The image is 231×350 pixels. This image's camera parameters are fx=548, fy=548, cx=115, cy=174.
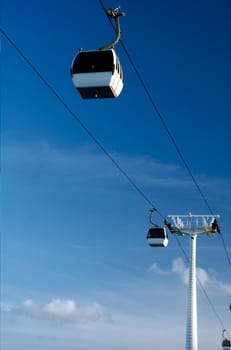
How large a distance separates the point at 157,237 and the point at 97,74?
65.9 ft

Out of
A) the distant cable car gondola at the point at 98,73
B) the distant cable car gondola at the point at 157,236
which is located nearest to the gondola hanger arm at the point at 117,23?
the distant cable car gondola at the point at 98,73

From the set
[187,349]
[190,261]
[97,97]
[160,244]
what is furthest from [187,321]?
[97,97]

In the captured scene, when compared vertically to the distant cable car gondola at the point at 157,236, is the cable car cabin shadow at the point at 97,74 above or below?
below

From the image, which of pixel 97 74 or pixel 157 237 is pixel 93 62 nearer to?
pixel 97 74

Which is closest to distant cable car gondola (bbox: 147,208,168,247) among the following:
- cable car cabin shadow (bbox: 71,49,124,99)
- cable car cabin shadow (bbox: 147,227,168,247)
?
cable car cabin shadow (bbox: 147,227,168,247)

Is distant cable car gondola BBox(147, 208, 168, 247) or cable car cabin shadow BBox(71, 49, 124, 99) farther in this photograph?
distant cable car gondola BBox(147, 208, 168, 247)

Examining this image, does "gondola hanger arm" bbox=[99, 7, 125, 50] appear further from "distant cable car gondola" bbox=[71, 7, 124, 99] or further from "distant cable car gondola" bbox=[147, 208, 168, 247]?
"distant cable car gondola" bbox=[147, 208, 168, 247]

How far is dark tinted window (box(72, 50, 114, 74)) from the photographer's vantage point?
11.0m

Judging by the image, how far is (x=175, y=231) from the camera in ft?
132

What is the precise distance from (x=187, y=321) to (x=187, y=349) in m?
1.92

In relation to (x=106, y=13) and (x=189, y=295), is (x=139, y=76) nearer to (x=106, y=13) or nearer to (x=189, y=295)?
(x=106, y=13)

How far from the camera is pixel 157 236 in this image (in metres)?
30.2

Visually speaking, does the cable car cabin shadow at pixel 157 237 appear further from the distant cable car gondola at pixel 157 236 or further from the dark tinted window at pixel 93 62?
the dark tinted window at pixel 93 62

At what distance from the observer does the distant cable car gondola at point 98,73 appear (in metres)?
11.0
